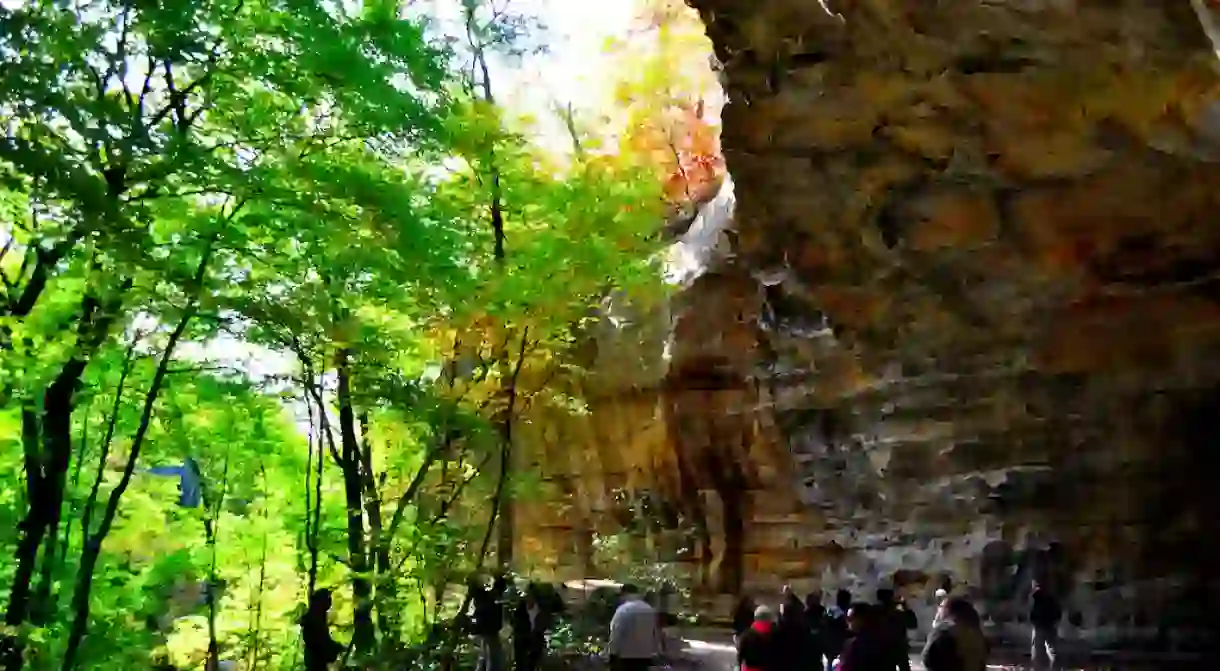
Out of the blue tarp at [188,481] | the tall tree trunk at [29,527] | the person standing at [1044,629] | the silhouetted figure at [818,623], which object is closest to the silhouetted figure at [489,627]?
the silhouetted figure at [818,623]

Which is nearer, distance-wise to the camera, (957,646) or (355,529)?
(957,646)

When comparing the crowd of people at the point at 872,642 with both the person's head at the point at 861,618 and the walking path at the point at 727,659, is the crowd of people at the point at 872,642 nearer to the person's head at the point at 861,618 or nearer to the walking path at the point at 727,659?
the person's head at the point at 861,618

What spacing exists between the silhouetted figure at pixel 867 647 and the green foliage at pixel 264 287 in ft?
14.4

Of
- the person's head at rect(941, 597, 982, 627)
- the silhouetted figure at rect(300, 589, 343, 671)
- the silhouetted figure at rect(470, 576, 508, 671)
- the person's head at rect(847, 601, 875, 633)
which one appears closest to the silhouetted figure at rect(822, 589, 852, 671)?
the person's head at rect(847, 601, 875, 633)

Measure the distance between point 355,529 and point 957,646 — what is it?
7.63 m

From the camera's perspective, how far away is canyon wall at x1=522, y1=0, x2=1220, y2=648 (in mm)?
10586

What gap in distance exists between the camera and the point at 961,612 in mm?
4914

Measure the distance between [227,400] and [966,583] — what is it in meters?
9.50

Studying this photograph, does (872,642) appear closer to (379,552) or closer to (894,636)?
(894,636)

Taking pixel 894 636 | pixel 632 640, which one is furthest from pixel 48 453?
pixel 894 636

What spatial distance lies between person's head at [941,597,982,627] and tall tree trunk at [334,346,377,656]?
641 centimetres

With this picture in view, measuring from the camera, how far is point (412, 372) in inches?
420

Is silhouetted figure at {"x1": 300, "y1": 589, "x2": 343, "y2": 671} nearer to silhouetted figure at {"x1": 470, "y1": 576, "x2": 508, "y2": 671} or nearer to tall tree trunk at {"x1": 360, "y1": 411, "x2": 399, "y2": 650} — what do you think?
silhouetted figure at {"x1": 470, "y1": 576, "x2": 508, "y2": 671}

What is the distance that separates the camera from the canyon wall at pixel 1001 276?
10586mm
